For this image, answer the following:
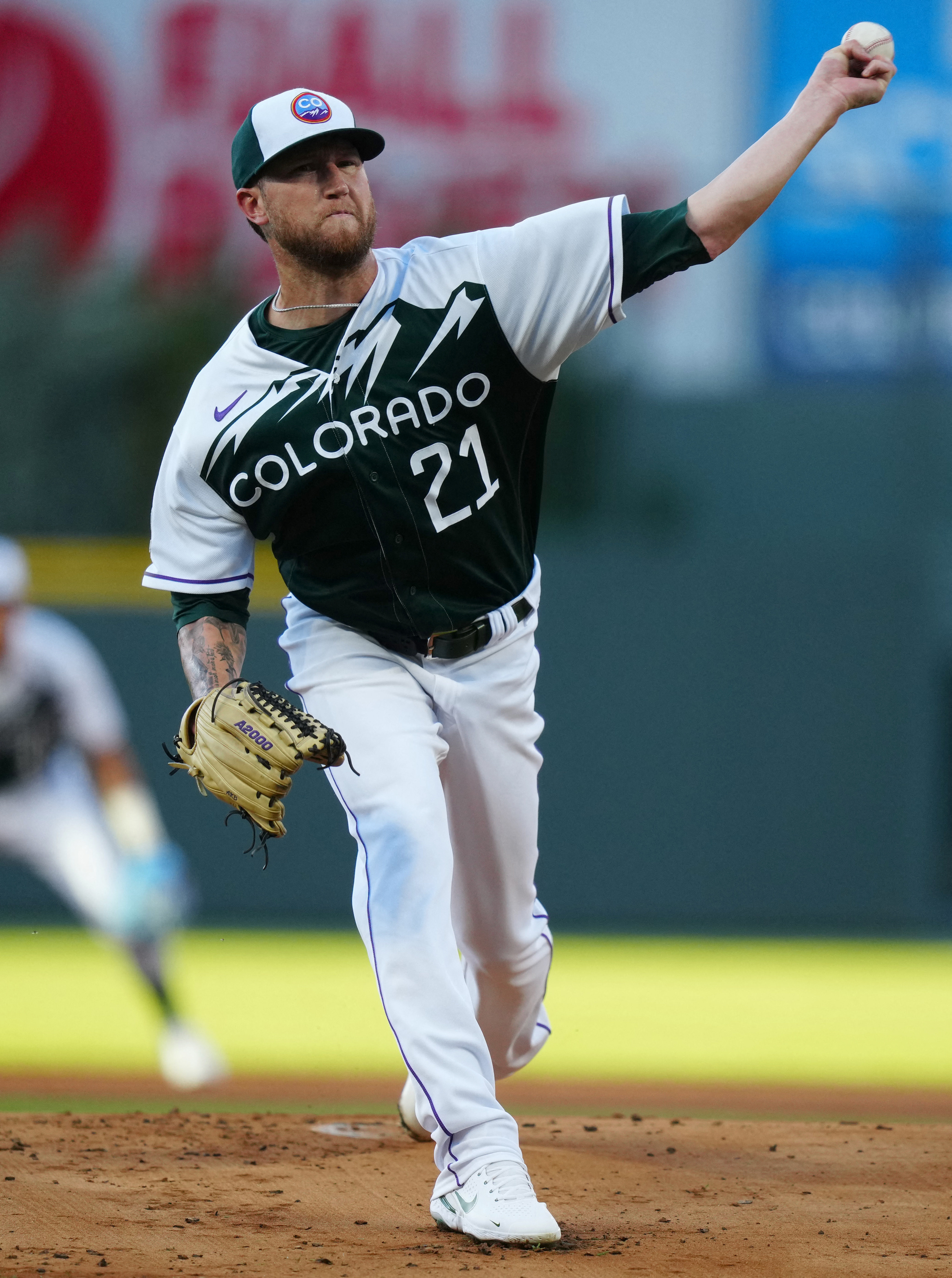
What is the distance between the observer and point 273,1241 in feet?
9.86

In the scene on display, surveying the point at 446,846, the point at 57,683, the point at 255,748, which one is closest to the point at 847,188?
the point at 57,683

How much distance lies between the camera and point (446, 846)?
3.07 metres

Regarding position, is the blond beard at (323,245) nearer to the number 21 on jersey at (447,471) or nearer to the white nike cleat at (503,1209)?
the number 21 on jersey at (447,471)

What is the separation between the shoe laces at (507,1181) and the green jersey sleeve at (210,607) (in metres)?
1.12

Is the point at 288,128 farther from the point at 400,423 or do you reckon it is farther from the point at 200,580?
the point at 200,580

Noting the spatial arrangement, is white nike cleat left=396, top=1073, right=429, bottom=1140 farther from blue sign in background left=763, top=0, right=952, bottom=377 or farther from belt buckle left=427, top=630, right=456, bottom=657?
blue sign in background left=763, top=0, right=952, bottom=377

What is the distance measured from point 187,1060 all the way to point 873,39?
12.9 ft

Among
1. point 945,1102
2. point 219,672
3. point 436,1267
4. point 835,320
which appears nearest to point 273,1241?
point 436,1267

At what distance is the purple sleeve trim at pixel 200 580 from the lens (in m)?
3.25

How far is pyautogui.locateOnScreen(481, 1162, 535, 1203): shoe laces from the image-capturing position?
114 inches

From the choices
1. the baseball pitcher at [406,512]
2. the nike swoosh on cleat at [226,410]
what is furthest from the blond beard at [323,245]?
the nike swoosh on cleat at [226,410]

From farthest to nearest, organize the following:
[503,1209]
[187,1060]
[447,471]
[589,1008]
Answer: [589,1008] → [187,1060] → [447,471] → [503,1209]

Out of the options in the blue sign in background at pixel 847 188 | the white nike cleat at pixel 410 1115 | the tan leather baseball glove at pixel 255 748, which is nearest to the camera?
A: the tan leather baseball glove at pixel 255 748

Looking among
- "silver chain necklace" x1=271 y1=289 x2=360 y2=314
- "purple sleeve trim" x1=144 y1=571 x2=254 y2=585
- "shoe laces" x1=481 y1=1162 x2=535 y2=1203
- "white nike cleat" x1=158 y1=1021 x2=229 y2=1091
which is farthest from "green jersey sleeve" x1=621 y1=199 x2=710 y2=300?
"white nike cleat" x1=158 y1=1021 x2=229 y2=1091
